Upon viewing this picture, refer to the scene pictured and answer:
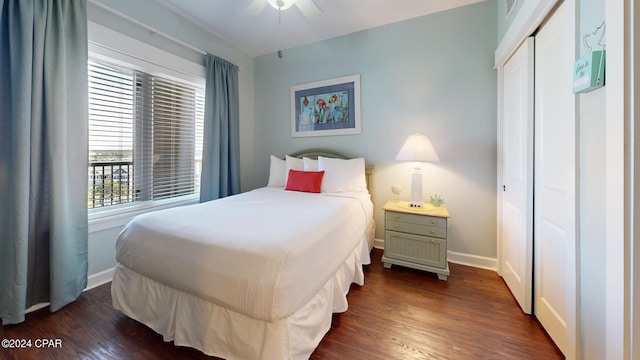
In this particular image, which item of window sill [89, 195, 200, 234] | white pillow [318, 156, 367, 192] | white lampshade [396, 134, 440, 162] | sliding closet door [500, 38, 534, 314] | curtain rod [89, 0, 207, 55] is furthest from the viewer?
white pillow [318, 156, 367, 192]

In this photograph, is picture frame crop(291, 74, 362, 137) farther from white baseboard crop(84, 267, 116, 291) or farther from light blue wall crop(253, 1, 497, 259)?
white baseboard crop(84, 267, 116, 291)

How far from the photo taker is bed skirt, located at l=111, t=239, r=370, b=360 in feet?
3.63

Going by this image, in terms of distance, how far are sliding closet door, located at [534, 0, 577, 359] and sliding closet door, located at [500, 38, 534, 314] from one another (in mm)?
49

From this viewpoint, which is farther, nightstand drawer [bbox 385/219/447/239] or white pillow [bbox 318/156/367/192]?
white pillow [bbox 318/156/367/192]

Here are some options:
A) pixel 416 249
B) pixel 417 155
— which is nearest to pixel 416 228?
pixel 416 249

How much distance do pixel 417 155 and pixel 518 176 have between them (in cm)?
77

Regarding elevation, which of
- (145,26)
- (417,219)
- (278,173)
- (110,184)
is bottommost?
(417,219)

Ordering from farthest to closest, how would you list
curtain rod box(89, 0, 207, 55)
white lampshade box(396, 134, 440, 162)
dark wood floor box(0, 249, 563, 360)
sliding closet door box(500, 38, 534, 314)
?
white lampshade box(396, 134, 440, 162)
curtain rod box(89, 0, 207, 55)
sliding closet door box(500, 38, 534, 314)
dark wood floor box(0, 249, 563, 360)

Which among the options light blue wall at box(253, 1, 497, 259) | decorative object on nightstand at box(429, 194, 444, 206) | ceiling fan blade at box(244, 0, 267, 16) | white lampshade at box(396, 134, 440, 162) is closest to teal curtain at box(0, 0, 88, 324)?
ceiling fan blade at box(244, 0, 267, 16)

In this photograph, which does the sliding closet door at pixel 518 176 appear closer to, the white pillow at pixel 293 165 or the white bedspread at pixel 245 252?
the white bedspread at pixel 245 252

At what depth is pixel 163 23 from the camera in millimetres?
2424

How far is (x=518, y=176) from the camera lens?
71.1 inches

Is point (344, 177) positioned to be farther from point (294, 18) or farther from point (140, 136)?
point (140, 136)

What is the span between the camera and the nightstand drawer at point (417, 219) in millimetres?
2107
